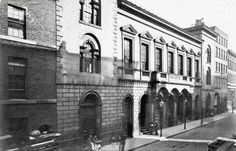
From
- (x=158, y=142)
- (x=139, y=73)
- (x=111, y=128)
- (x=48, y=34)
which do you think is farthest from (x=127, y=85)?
(x=48, y=34)

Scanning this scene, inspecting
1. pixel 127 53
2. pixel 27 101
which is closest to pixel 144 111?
pixel 127 53

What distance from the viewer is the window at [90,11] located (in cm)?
1528

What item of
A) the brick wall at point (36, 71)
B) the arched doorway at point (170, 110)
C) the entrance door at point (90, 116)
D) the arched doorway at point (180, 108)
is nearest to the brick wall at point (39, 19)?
the brick wall at point (36, 71)

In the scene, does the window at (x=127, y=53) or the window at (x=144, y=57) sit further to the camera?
the window at (x=144, y=57)

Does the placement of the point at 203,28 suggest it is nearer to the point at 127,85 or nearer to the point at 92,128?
the point at 127,85

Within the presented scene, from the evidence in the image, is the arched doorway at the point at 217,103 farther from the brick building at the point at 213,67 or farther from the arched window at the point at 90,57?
the arched window at the point at 90,57

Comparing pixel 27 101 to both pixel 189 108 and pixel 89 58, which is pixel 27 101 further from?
pixel 189 108

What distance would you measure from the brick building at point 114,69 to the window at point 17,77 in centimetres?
214

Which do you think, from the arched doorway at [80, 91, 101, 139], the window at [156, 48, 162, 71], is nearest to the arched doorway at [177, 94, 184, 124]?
the window at [156, 48, 162, 71]

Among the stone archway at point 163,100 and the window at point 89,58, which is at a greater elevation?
the window at point 89,58

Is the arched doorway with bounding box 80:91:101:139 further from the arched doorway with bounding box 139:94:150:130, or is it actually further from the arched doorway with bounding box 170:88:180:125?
the arched doorway with bounding box 170:88:180:125

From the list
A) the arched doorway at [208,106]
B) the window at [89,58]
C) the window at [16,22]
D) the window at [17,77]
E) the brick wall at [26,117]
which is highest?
the window at [16,22]

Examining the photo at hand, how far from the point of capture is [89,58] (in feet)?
51.7

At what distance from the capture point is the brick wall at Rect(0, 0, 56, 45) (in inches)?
451
